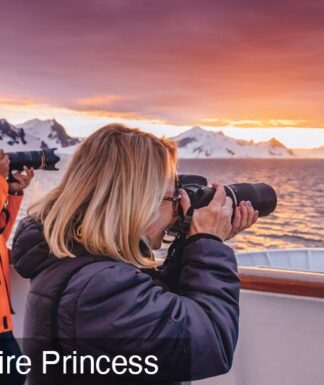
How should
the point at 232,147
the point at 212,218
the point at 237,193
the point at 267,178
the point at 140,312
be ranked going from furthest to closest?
the point at 232,147 → the point at 267,178 → the point at 237,193 → the point at 212,218 → the point at 140,312

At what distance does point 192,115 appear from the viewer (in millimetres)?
2260

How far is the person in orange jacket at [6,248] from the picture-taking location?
53.0 inches

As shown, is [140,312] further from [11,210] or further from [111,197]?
[11,210]

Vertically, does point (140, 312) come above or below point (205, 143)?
below

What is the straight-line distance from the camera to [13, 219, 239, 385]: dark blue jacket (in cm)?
66

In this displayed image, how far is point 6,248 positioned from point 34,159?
0.90ft

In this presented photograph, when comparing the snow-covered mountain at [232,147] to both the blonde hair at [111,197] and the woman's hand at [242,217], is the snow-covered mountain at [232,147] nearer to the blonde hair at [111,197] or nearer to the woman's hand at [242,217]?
the woman's hand at [242,217]

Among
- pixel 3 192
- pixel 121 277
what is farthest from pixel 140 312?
pixel 3 192

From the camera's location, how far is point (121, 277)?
67 centimetres

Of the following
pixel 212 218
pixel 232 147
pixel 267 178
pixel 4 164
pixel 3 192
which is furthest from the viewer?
pixel 232 147

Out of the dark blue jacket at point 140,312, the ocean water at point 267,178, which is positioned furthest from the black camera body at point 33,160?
the dark blue jacket at point 140,312

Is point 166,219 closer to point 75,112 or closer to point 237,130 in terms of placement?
point 237,130

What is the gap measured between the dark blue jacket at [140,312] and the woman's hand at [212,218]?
0.05m

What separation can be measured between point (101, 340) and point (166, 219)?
0.20 meters
